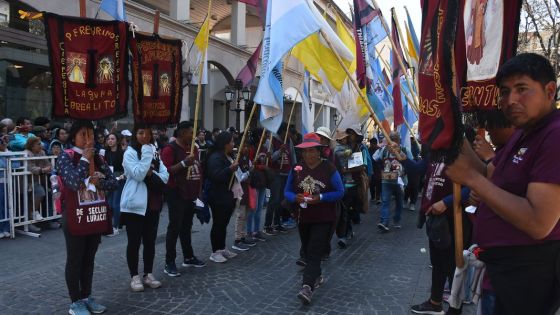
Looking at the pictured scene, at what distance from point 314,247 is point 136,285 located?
2.15 meters

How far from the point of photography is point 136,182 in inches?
206

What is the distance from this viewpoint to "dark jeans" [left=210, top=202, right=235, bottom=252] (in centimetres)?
658

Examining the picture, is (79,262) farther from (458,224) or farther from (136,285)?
(458,224)

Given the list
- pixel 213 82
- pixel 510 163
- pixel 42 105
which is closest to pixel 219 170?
pixel 510 163

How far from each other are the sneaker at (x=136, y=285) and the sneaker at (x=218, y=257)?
4.77 ft

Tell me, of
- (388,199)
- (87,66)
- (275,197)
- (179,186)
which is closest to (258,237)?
(275,197)

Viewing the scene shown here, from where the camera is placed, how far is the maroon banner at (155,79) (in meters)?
5.54

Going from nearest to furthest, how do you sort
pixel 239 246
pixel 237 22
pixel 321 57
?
1. pixel 321 57
2. pixel 239 246
3. pixel 237 22

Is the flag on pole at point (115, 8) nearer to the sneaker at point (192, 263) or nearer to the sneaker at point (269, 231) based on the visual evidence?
the sneaker at point (192, 263)

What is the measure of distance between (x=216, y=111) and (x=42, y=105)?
31.8 ft

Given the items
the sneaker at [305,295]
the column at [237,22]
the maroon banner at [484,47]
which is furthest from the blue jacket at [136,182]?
the column at [237,22]

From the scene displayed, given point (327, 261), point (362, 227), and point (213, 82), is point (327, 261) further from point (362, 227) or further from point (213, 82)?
point (213, 82)

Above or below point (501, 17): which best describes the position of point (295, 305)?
below

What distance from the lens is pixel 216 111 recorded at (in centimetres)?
2177
